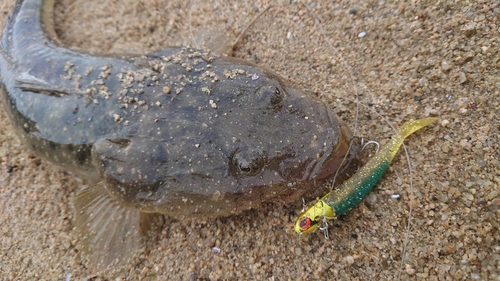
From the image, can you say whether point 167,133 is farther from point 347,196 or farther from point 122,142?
point 347,196

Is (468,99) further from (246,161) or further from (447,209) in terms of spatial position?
(246,161)

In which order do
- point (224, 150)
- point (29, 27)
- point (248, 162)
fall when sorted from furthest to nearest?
1. point (29, 27)
2. point (224, 150)
3. point (248, 162)

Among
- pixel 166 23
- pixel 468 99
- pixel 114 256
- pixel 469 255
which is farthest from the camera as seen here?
pixel 166 23

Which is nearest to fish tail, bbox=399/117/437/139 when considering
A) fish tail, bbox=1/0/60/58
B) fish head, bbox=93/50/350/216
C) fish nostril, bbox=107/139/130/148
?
fish head, bbox=93/50/350/216

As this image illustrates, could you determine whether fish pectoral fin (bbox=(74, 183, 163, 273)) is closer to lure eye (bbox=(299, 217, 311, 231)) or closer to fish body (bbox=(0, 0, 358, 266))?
fish body (bbox=(0, 0, 358, 266))

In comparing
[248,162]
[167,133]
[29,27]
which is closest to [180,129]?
[167,133]

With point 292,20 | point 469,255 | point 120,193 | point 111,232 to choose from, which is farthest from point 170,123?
point 469,255

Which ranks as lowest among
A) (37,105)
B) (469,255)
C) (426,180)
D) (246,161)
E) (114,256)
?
(114,256)
